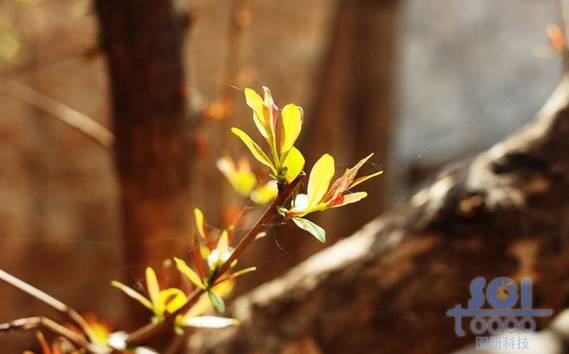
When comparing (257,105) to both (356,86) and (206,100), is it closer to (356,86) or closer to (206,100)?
(206,100)

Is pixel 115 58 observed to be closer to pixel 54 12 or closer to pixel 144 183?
pixel 144 183

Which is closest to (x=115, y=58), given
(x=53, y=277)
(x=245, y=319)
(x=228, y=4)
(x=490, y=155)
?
(x=245, y=319)

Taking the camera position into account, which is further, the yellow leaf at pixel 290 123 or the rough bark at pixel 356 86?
the rough bark at pixel 356 86

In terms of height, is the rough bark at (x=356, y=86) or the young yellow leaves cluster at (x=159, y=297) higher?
the rough bark at (x=356, y=86)

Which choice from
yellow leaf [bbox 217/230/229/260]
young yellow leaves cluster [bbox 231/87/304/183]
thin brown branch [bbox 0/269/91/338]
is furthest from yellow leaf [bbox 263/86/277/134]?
thin brown branch [bbox 0/269/91/338]

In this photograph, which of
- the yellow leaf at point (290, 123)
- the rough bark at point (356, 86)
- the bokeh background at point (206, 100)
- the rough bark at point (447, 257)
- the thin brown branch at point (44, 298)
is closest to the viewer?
the yellow leaf at point (290, 123)

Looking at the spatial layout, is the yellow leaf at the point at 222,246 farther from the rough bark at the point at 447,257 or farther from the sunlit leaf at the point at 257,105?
the rough bark at the point at 447,257

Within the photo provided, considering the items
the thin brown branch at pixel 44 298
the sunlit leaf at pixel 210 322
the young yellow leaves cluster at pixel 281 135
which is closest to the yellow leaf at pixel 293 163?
the young yellow leaves cluster at pixel 281 135
